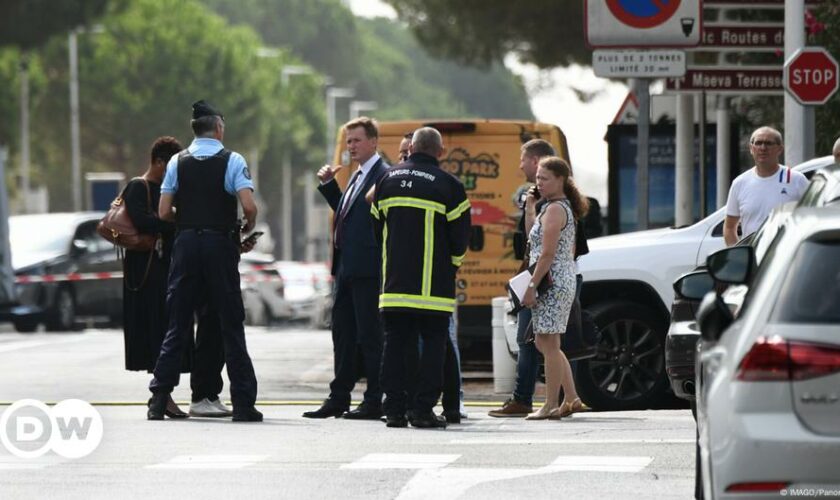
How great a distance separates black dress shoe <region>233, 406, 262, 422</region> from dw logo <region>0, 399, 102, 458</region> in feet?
2.61

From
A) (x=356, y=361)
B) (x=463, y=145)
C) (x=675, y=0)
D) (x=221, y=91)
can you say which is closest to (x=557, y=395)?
(x=356, y=361)

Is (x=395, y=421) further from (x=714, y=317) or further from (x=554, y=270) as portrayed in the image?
(x=714, y=317)

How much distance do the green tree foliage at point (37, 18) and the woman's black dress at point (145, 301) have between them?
4501 centimetres

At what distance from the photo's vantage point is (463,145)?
60.8 ft

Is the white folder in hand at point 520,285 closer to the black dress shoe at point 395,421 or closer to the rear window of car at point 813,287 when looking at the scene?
the black dress shoe at point 395,421

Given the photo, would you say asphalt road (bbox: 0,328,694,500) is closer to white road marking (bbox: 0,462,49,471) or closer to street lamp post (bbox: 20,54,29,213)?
white road marking (bbox: 0,462,49,471)

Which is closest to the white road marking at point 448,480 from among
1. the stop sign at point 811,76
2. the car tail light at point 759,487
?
the car tail light at point 759,487

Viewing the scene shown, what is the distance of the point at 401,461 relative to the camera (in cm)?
1050

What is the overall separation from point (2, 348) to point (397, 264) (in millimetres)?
12126

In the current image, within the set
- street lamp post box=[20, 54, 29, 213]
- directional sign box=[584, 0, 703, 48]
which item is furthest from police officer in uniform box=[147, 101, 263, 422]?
street lamp post box=[20, 54, 29, 213]

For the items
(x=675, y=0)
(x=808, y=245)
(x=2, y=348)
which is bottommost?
(x=2, y=348)

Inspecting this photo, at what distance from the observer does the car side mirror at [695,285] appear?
9055mm

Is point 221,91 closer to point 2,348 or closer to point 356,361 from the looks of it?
point 2,348

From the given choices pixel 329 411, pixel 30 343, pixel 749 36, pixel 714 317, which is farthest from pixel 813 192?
pixel 30 343
